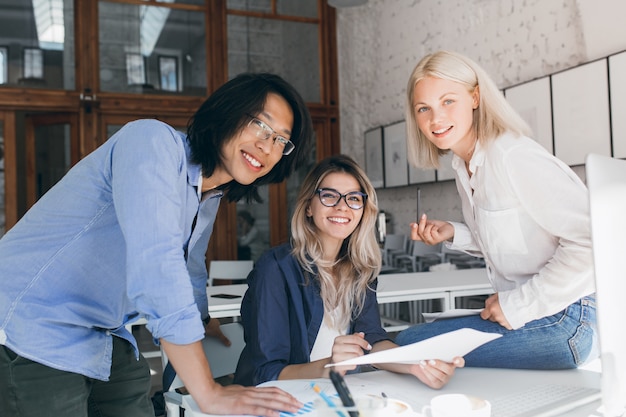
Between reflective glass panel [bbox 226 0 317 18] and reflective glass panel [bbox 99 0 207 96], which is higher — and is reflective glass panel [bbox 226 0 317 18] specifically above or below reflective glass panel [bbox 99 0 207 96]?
above

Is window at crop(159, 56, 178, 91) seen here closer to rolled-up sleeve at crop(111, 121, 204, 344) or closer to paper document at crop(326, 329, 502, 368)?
rolled-up sleeve at crop(111, 121, 204, 344)

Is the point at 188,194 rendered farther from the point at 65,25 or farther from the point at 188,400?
the point at 65,25

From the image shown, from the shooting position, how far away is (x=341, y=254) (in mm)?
2191

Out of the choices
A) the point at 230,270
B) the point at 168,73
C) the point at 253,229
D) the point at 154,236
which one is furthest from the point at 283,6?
the point at 154,236

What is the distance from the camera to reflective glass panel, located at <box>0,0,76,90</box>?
7.39 m

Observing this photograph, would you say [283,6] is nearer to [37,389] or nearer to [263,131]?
[263,131]

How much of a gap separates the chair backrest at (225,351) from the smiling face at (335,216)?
0.47 m

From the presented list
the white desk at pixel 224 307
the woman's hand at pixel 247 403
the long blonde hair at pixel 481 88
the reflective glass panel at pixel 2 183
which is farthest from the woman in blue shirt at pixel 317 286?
the reflective glass panel at pixel 2 183

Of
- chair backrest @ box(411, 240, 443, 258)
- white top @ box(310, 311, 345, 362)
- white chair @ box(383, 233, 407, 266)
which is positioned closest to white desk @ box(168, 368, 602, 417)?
white top @ box(310, 311, 345, 362)

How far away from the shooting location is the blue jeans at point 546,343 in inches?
59.4

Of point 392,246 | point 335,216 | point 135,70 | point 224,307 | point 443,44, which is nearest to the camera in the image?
point 335,216

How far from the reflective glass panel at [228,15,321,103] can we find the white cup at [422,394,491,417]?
7851 mm

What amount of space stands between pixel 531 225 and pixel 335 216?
759 mm

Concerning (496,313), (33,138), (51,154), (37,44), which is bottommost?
(496,313)
